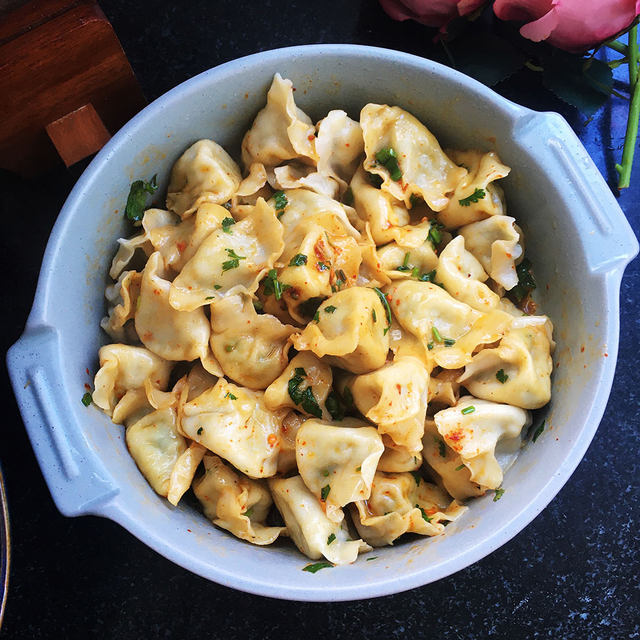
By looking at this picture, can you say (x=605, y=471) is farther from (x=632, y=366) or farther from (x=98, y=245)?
(x=98, y=245)

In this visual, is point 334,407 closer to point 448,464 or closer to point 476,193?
point 448,464

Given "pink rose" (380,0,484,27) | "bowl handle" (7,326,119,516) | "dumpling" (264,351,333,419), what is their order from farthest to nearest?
1. "pink rose" (380,0,484,27)
2. "dumpling" (264,351,333,419)
3. "bowl handle" (7,326,119,516)

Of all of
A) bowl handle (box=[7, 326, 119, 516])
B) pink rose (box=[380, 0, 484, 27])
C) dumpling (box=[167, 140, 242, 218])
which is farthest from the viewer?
pink rose (box=[380, 0, 484, 27])

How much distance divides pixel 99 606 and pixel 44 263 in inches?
29.6

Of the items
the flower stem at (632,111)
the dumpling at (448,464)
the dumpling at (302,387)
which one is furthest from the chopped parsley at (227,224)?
the flower stem at (632,111)

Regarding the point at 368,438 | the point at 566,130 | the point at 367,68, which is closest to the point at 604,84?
the point at 566,130

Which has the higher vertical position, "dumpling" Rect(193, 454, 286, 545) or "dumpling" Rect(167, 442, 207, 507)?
"dumpling" Rect(167, 442, 207, 507)

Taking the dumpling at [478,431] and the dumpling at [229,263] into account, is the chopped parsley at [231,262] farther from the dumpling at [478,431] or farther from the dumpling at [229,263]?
the dumpling at [478,431]

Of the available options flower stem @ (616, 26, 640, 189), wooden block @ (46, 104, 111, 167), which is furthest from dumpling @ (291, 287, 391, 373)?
flower stem @ (616, 26, 640, 189)

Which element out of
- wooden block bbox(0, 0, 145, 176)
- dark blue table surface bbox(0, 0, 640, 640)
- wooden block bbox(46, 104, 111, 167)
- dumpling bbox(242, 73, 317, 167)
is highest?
wooden block bbox(0, 0, 145, 176)

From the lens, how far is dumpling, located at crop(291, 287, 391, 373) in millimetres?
1258

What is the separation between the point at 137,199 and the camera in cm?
143

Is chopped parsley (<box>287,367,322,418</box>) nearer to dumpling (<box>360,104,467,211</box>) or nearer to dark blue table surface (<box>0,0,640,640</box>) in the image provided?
dumpling (<box>360,104,467,211</box>)

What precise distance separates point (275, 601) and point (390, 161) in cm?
92
